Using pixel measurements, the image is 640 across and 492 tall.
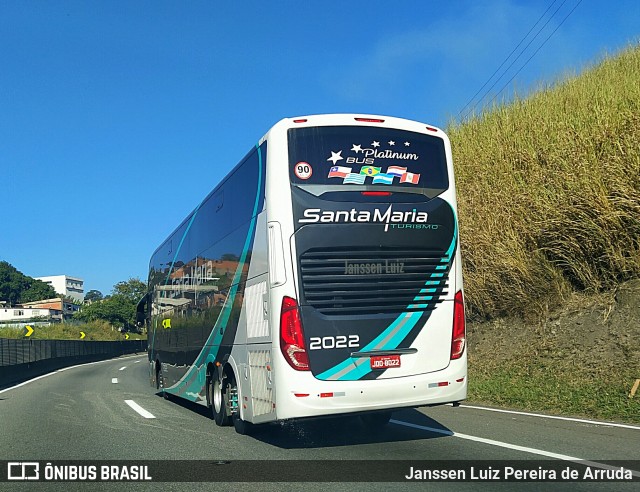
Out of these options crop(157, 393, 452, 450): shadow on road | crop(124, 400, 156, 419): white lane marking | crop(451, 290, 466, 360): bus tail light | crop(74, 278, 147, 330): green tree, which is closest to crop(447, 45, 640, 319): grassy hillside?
crop(157, 393, 452, 450): shadow on road

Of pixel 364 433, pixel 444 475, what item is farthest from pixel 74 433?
pixel 444 475

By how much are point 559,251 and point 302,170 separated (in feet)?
29.2

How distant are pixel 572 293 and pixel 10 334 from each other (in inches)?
2188

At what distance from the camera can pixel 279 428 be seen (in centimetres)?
987

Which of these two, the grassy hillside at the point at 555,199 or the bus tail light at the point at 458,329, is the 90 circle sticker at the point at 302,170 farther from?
the grassy hillside at the point at 555,199

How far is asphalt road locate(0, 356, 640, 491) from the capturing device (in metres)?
A: 6.52

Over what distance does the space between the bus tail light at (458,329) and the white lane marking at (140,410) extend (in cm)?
627

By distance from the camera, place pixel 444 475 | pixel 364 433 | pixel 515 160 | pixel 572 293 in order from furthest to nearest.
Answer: pixel 515 160, pixel 572 293, pixel 364 433, pixel 444 475

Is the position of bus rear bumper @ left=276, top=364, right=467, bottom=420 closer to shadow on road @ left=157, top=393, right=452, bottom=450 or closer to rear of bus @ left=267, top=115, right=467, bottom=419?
rear of bus @ left=267, top=115, right=467, bottom=419

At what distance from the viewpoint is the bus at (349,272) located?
24.6 feet

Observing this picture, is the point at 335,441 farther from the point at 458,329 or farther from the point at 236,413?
the point at 458,329

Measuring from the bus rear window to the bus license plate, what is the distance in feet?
6.66

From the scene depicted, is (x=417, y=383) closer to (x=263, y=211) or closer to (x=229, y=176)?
(x=263, y=211)

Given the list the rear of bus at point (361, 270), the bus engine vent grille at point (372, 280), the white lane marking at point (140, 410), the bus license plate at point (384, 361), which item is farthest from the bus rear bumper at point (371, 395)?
the white lane marking at point (140, 410)
